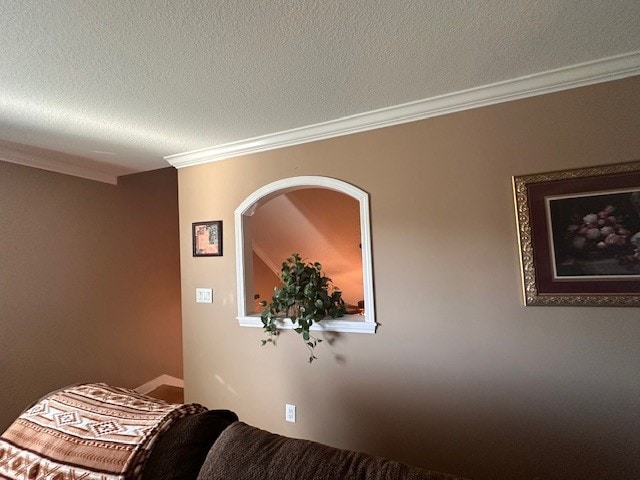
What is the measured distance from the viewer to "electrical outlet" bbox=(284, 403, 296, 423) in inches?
89.0

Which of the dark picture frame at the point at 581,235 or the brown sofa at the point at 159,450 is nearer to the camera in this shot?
the brown sofa at the point at 159,450

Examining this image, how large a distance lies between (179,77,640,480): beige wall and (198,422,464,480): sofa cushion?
3.53 ft

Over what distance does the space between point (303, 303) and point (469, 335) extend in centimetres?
103

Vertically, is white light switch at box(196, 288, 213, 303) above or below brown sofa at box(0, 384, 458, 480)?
above

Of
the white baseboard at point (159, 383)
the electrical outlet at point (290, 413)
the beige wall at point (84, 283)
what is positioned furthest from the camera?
the white baseboard at point (159, 383)

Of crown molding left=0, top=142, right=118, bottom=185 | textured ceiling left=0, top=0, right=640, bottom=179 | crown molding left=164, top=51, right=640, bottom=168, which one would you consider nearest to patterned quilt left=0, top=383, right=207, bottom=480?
textured ceiling left=0, top=0, right=640, bottom=179

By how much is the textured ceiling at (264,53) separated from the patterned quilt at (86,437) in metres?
1.46

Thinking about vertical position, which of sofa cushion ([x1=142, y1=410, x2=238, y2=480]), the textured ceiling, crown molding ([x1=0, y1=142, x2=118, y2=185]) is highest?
crown molding ([x1=0, y1=142, x2=118, y2=185])

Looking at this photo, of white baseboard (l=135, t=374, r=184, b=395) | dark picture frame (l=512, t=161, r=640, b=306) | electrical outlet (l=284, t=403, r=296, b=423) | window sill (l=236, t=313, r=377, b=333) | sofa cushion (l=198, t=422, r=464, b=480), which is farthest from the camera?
white baseboard (l=135, t=374, r=184, b=395)

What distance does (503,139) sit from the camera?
1.77m

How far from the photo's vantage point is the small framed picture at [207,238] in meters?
2.57

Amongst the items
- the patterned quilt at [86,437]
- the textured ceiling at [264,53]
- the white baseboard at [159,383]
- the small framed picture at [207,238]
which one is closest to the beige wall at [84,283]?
the white baseboard at [159,383]

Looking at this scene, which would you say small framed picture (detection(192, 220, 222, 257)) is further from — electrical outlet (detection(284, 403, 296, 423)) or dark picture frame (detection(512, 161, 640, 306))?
dark picture frame (detection(512, 161, 640, 306))

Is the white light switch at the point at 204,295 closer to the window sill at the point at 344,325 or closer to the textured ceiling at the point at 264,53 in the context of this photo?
the window sill at the point at 344,325
